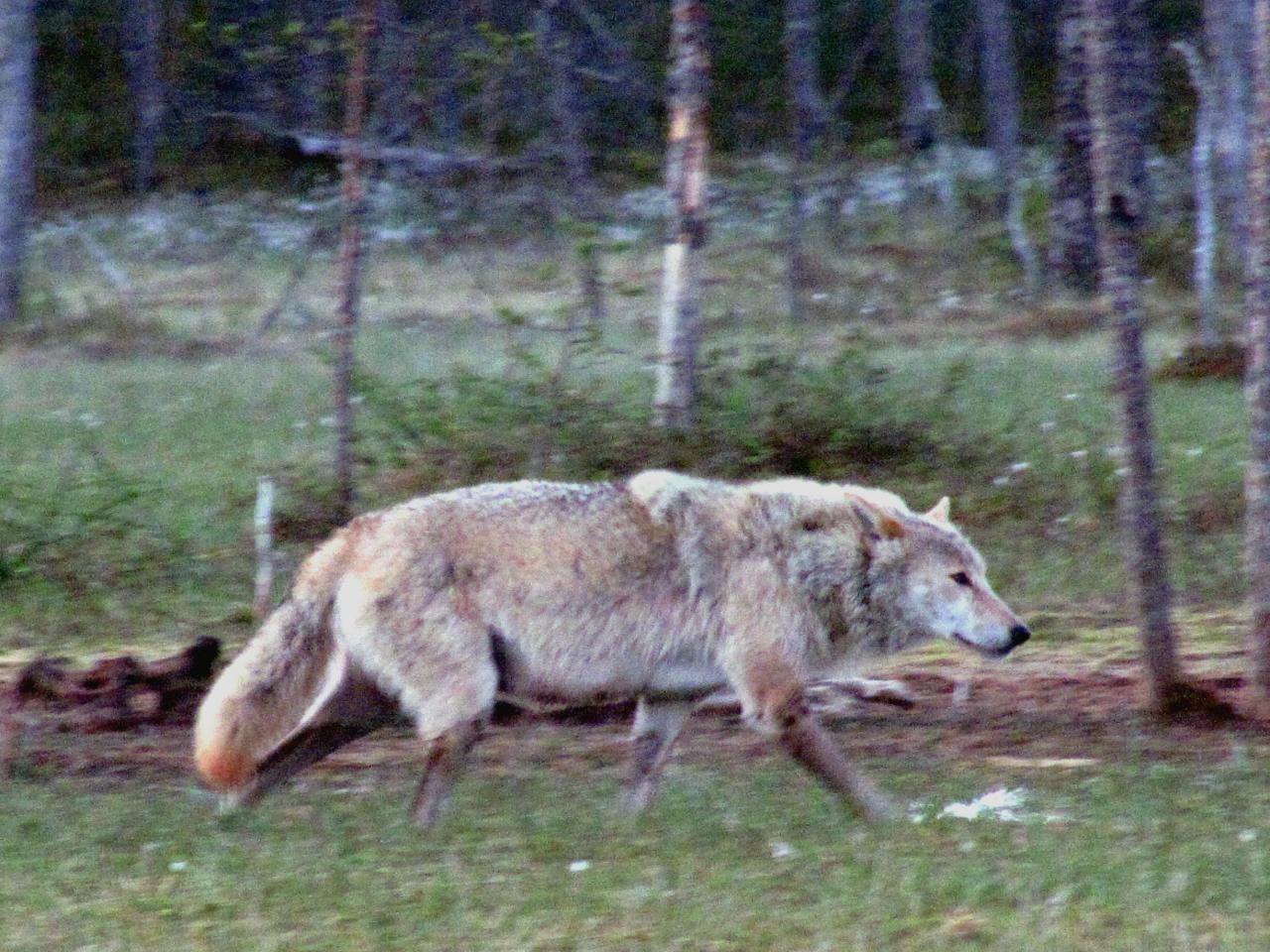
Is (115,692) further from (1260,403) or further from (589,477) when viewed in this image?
(1260,403)

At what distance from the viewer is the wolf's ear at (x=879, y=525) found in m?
6.43

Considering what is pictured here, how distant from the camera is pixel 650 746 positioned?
21.2 ft

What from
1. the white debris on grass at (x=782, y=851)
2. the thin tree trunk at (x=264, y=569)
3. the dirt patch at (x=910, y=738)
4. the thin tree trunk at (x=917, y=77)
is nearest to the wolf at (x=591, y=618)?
the white debris on grass at (x=782, y=851)

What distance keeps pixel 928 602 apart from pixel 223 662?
3.69 m

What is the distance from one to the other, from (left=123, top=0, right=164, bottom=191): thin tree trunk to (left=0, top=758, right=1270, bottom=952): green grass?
11179mm

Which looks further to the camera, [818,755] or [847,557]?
[847,557]

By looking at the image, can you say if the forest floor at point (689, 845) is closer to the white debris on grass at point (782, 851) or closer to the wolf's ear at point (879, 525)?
the white debris on grass at point (782, 851)

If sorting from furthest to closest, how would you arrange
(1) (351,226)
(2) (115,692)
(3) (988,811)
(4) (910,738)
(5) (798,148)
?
1. (5) (798,148)
2. (1) (351,226)
3. (2) (115,692)
4. (4) (910,738)
5. (3) (988,811)

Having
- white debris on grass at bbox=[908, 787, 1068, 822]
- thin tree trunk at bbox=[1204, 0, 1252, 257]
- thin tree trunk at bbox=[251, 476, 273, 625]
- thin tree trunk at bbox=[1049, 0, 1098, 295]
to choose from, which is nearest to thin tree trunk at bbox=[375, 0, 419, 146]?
thin tree trunk at bbox=[251, 476, 273, 625]

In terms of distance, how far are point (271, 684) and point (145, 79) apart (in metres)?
20.9

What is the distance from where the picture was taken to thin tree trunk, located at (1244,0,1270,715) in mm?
7246

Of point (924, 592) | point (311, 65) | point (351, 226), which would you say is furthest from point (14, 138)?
point (924, 592)

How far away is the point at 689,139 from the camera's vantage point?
38.3 feet

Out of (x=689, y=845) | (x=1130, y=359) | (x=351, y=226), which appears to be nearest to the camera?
(x=689, y=845)
